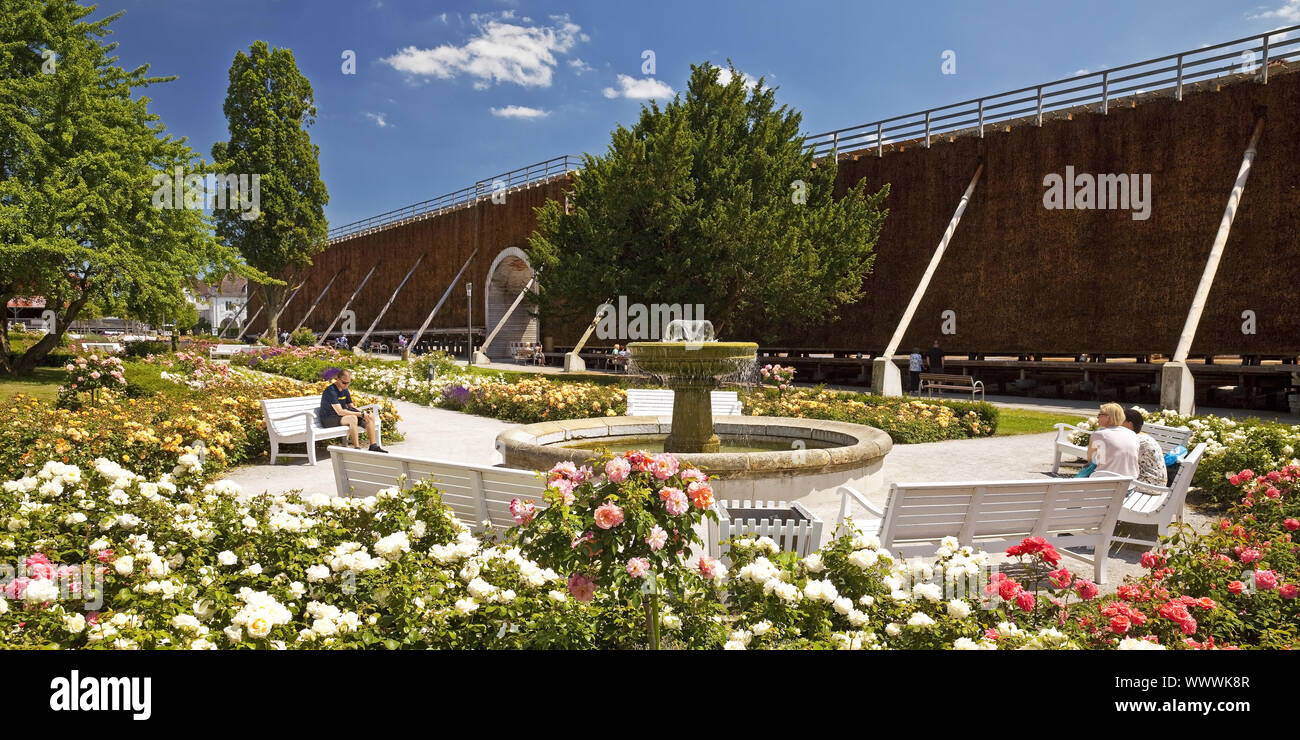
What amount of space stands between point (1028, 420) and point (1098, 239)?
23.0 ft

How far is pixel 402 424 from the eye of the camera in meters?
11.6

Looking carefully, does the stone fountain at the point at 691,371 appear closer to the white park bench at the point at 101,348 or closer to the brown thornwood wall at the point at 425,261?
the white park bench at the point at 101,348

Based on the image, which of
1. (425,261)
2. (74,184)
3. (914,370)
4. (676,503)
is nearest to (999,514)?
(676,503)

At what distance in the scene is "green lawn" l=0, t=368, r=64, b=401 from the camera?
1318cm

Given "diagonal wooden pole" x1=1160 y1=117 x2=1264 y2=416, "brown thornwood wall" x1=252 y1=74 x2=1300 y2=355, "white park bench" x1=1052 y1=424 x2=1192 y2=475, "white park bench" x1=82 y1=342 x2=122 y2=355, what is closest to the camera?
"white park bench" x1=1052 y1=424 x2=1192 y2=475

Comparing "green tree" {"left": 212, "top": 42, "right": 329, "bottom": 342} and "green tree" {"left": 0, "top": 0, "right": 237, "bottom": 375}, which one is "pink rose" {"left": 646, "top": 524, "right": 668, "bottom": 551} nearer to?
"green tree" {"left": 0, "top": 0, "right": 237, "bottom": 375}

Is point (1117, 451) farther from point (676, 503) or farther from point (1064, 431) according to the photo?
point (676, 503)

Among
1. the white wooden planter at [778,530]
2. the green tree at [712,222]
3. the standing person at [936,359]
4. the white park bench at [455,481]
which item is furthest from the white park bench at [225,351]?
the white wooden planter at [778,530]

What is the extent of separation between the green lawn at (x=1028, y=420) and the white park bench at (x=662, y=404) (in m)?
4.18

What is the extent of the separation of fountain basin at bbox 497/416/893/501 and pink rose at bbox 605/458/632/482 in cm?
222

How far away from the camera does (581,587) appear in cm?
236

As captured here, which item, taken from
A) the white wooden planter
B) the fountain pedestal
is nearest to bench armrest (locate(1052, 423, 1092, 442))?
the fountain pedestal

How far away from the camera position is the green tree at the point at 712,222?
55.9 feet
